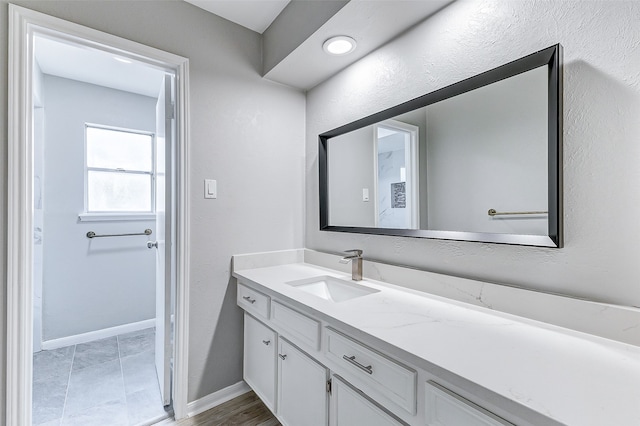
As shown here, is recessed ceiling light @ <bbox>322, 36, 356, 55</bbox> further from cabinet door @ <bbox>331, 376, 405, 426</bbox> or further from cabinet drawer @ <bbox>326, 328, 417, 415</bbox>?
cabinet door @ <bbox>331, 376, 405, 426</bbox>

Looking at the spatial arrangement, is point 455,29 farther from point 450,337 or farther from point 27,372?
point 27,372

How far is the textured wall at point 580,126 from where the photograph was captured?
0.87 m

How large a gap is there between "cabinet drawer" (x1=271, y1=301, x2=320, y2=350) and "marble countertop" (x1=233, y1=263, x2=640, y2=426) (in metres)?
0.08

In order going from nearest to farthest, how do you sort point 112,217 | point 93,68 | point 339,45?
point 339,45 < point 93,68 < point 112,217

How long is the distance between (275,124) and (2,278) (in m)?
1.58

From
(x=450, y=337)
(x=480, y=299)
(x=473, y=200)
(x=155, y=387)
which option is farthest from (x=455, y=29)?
(x=155, y=387)

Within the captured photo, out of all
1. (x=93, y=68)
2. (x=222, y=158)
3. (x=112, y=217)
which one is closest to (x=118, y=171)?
(x=112, y=217)

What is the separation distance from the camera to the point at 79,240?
8.83 ft

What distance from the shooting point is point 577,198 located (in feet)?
3.14

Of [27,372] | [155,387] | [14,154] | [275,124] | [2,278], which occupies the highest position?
[275,124]

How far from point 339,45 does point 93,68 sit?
2.21 metres

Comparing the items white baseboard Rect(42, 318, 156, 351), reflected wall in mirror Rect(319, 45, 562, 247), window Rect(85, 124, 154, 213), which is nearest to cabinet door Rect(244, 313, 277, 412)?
reflected wall in mirror Rect(319, 45, 562, 247)

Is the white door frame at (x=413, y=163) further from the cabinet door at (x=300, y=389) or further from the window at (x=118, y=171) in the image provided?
the window at (x=118, y=171)

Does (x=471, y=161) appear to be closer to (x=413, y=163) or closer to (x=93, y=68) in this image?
(x=413, y=163)
